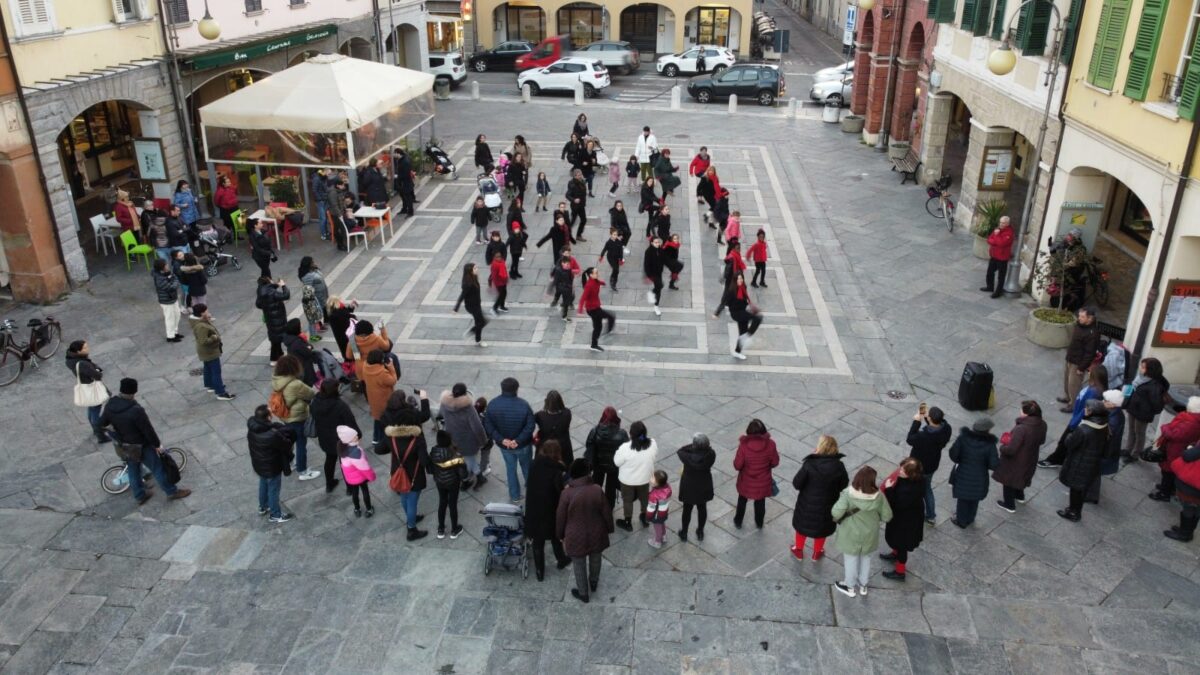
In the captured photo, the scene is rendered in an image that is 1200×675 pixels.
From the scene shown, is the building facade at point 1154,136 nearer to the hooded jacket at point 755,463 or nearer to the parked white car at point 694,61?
the hooded jacket at point 755,463

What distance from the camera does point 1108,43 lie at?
1310 centimetres

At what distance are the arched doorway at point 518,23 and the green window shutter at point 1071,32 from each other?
34329 mm

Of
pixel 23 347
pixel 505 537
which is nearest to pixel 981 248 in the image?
pixel 505 537

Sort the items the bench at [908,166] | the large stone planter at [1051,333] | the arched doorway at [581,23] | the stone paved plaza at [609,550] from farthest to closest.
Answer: the arched doorway at [581,23], the bench at [908,166], the large stone planter at [1051,333], the stone paved plaza at [609,550]

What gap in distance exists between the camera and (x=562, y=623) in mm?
8227

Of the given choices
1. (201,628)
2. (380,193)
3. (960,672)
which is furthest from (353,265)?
(960,672)

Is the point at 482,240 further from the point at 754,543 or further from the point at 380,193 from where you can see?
the point at 754,543

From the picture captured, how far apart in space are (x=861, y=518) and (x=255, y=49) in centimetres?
1875

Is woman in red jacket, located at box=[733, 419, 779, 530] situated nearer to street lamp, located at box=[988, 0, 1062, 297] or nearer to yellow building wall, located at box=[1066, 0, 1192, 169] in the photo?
yellow building wall, located at box=[1066, 0, 1192, 169]

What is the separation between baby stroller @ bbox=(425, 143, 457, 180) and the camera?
76.0 feet

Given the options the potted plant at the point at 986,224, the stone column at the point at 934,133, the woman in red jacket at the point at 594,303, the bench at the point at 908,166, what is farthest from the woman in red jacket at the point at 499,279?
the bench at the point at 908,166

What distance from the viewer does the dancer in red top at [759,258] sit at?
50.4ft

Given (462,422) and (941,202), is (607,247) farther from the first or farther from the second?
(941,202)

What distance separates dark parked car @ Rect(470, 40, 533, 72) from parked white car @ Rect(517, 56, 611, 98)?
6476 millimetres
